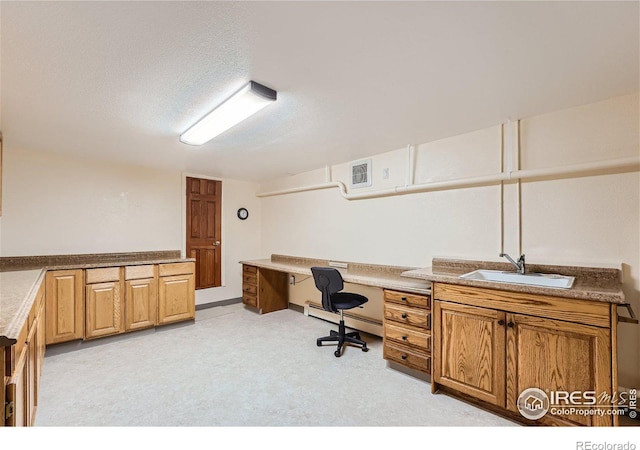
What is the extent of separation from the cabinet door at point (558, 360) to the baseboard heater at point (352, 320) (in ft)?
5.17

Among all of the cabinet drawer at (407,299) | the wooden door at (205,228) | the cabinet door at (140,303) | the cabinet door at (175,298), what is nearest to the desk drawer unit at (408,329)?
the cabinet drawer at (407,299)

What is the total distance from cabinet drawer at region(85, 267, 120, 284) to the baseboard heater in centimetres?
246

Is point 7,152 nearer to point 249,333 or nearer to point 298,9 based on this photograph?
point 249,333

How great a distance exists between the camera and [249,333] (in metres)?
3.44

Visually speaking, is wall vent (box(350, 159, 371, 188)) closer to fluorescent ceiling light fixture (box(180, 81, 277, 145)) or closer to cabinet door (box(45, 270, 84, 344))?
fluorescent ceiling light fixture (box(180, 81, 277, 145))

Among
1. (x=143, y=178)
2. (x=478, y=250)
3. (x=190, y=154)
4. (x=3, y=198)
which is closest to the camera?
(x=478, y=250)

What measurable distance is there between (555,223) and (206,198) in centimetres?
445

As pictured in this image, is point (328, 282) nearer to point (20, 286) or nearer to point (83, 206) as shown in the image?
point (20, 286)

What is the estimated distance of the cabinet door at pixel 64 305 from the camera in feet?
9.25

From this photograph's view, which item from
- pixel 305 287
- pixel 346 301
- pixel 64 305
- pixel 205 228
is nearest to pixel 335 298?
pixel 346 301

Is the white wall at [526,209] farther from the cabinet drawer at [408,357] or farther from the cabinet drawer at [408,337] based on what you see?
the cabinet drawer at [408,357]

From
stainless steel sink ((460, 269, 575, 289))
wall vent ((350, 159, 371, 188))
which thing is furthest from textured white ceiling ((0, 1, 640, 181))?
stainless steel sink ((460, 269, 575, 289))

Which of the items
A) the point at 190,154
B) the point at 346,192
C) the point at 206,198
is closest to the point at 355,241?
the point at 346,192

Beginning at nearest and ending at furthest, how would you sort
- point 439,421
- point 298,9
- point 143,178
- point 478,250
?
point 298,9, point 439,421, point 478,250, point 143,178
